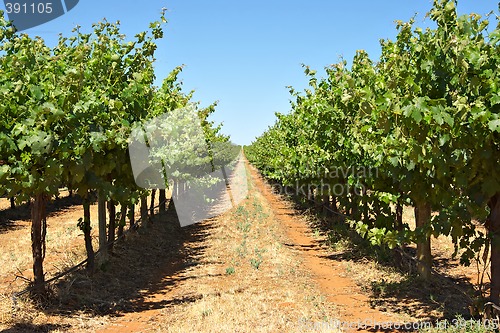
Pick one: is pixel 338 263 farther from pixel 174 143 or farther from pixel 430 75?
pixel 430 75

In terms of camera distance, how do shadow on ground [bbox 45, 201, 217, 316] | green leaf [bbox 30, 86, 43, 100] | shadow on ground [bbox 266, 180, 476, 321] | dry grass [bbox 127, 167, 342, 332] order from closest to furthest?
green leaf [bbox 30, 86, 43, 100], dry grass [bbox 127, 167, 342, 332], shadow on ground [bbox 266, 180, 476, 321], shadow on ground [bbox 45, 201, 217, 316]

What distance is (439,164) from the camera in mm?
6363

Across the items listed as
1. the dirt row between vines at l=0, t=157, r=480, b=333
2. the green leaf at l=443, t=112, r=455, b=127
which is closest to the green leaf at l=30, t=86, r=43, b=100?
the dirt row between vines at l=0, t=157, r=480, b=333

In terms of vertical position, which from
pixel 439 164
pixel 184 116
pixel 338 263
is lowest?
pixel 338 263

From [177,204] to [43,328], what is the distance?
64.1ft

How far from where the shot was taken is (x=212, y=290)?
1065 cm

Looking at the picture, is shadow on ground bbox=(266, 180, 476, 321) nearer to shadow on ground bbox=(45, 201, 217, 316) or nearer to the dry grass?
the dry grass

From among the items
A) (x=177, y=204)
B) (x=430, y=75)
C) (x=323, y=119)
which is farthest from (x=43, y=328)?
(x=177, y=204)

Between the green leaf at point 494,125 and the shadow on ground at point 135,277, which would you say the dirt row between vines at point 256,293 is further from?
the green leaf at point 494,125

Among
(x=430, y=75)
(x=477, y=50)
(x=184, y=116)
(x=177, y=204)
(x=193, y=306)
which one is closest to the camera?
(x=477, y=50)

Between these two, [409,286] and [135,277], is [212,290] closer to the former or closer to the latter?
[135,277]

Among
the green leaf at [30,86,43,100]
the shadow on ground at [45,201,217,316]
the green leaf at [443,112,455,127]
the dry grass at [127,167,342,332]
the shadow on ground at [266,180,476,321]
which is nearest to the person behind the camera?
the green leaf at [443,112,455,127]

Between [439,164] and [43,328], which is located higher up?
[439,164]

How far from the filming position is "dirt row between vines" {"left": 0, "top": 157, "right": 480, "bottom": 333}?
8.32 metres
